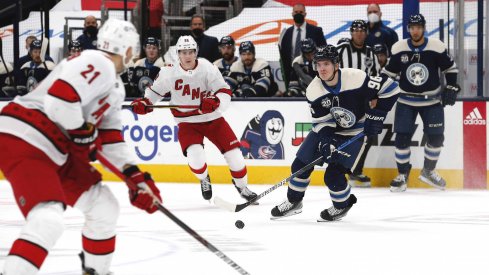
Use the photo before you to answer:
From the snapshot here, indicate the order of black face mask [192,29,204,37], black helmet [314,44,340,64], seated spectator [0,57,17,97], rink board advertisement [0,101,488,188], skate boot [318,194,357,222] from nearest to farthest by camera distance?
black helmet [314,44,340,64]
skate boot [318,194,357,222]
rink board advertisement [0,101,488,188]
black face mask [192,29,204,37]
seated spectator [0,57,17,97]

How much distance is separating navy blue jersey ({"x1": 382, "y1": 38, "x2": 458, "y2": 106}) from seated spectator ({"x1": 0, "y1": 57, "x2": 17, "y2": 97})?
3861 millimetres

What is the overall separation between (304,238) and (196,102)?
6.48 ft

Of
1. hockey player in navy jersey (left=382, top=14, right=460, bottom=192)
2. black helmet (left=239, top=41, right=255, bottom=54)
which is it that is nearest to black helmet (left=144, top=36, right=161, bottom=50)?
black helmet (left=239, top=41, right=255, bottom=54)

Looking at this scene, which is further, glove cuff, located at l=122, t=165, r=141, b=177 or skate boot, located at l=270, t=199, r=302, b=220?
skate boot, located at l=270, t=199, r=302, b=220

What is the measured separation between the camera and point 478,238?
17.4 ft

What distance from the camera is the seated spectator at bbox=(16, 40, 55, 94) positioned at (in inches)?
369

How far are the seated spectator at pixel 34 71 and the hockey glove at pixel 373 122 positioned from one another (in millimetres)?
4422

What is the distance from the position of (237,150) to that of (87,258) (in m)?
3.37

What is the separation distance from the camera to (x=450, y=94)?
7.79 metres

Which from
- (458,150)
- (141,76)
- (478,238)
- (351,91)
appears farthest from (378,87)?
(141,76)

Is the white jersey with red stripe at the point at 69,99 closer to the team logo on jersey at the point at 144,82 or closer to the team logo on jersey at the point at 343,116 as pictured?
the team logo on jersey at the point at 343,116

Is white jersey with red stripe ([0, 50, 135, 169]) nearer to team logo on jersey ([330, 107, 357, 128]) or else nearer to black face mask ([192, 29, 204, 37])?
team logo on jersey ([330, 107, 357, 128])

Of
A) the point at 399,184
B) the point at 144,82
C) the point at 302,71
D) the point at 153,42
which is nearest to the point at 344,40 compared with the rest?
the point at 302,71

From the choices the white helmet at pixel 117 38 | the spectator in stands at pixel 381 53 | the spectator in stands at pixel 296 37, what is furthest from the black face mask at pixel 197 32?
the white helmet at pixel 117 38
